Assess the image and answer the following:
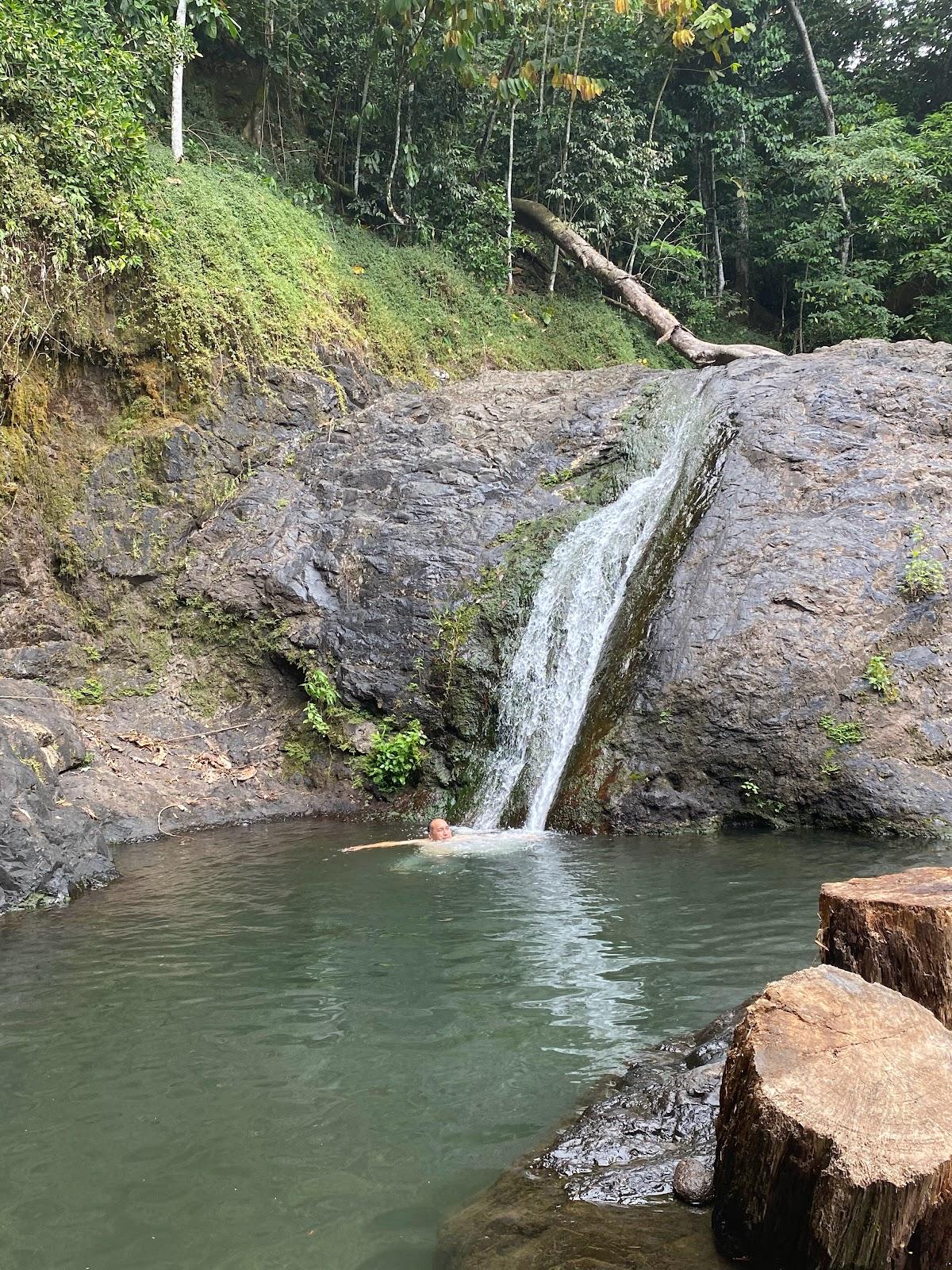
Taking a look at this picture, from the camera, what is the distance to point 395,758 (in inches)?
391

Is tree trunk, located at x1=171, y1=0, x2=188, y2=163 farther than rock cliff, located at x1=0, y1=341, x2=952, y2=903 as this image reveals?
Yes

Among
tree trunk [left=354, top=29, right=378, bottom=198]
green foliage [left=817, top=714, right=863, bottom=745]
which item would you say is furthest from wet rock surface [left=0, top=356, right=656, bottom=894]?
tree trunk [left=354, top=29, right=378, bottom=198]

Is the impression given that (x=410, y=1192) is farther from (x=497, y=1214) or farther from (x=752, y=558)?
(x=752, y=558)

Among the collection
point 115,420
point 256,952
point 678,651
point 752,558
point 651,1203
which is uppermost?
point 115,420

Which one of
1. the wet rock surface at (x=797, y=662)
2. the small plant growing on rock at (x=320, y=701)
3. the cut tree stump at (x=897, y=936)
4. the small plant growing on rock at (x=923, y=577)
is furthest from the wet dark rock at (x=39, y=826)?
the small plant growing on rock at (x=923, y=577)

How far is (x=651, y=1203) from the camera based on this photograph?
2656 millimetres

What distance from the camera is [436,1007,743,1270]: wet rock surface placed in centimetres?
243

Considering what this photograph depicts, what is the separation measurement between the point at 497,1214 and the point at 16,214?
10436mm

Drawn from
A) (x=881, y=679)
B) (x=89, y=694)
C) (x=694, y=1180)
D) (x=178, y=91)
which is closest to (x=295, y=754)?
(x=89, y=694)

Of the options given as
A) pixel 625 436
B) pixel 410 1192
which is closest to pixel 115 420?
pixel 625 436

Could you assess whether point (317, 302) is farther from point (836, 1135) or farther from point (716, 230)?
point (836, 1135)

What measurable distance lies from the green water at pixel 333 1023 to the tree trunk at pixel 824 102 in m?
15.3

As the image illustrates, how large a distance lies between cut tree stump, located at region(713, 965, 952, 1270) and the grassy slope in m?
11.0

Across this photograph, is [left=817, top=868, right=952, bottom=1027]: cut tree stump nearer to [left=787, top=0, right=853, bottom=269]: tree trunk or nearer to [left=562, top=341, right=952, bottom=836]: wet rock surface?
[left=562, top=341, right=952, bottom=836]: wet rock surface
